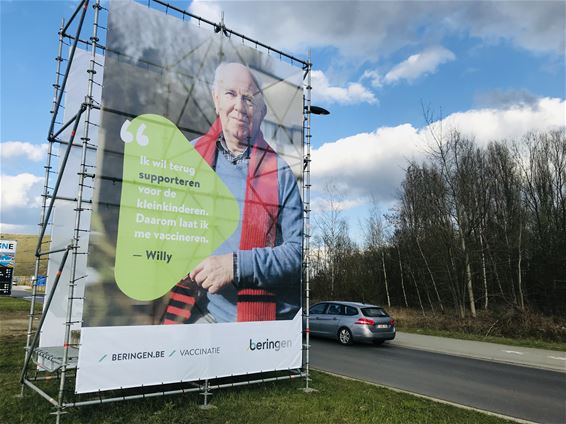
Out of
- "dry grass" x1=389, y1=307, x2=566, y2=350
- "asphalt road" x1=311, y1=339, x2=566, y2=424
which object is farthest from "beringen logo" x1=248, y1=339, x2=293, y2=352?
"dry grass" x1=389, y1=307, x2=566, y2=350

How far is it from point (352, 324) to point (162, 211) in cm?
1121

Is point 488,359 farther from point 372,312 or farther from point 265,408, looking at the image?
point 265,408

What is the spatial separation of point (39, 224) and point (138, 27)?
348 cm

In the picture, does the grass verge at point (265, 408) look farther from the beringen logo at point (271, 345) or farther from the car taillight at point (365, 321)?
the car taillight at point (365, 321)

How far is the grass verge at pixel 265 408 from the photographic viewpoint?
18.6 ft

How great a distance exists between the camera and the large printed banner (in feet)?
18.9

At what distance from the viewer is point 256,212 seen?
743 centimetres

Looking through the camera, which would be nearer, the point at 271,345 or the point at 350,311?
the point at 271,345

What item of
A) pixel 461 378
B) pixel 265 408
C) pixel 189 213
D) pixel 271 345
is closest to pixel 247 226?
pixel 189 213

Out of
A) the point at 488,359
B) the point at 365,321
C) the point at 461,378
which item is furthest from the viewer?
the point at 365,321

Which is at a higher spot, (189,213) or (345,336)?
(189,213)

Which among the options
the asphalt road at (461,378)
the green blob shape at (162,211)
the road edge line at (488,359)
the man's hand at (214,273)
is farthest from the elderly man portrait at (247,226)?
the road edge line at (488,359)

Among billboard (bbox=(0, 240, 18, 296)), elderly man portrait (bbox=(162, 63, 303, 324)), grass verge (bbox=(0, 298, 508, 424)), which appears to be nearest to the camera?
grass verge (bbox=(0, 298, 508, 424))

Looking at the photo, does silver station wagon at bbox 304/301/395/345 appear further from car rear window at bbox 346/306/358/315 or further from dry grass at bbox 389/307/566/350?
dry grass at bbox 389/307/566/350
